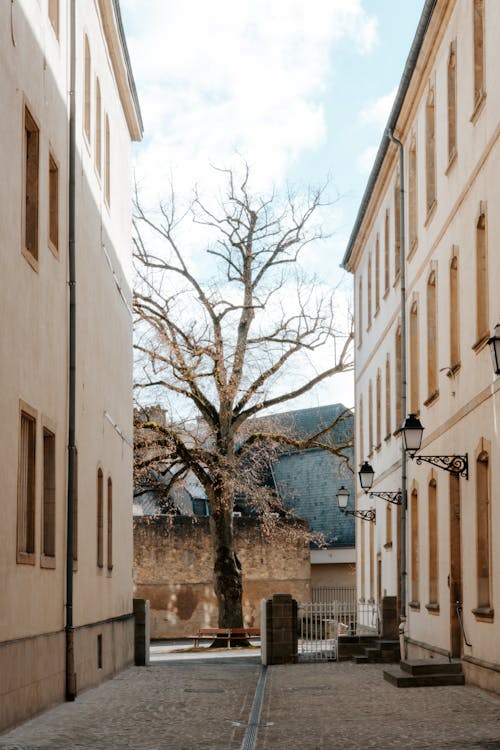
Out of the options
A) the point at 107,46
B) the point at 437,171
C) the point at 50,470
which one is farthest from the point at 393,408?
the point at 50,470

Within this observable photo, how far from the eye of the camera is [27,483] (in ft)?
49.2

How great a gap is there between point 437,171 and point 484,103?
458 cm

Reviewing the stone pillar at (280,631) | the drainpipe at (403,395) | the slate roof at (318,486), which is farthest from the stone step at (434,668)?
the slate roof at (318,486)

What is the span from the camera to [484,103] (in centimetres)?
1823

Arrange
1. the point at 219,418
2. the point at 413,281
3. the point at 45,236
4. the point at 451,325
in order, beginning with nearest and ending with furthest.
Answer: the point at 45,236 → the point at 451,325 → the point at 413,281 → the point at 219,418

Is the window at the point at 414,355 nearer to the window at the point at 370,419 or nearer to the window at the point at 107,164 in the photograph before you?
the window at the point at 107,164

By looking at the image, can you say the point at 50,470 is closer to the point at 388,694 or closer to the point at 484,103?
the point at 388,694

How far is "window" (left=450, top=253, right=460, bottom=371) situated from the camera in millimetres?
20797

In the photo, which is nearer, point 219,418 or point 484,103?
point 484,103

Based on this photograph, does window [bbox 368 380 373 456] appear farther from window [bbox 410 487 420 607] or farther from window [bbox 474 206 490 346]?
window [bbox 474 206 490 346]

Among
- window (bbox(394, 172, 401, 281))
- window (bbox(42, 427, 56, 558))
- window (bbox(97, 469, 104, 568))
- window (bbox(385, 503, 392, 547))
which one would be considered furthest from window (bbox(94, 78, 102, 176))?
window (bbox(385, 503, 392, 547))

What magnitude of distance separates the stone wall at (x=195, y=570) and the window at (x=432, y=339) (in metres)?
23.1

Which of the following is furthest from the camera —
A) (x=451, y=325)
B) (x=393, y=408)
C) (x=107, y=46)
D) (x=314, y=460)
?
(x=314, y=460)

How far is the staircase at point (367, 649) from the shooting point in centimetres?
2659
